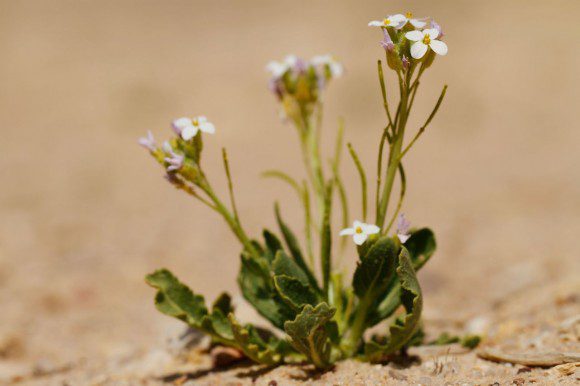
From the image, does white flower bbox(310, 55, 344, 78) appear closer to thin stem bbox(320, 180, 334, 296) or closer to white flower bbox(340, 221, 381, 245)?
thin stem bbox(320, 180, 334, 296)

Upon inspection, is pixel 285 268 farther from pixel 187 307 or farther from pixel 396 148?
pixel 396 148

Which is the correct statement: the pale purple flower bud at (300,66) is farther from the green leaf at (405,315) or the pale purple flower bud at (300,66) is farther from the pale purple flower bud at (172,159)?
the green leaf at (405,315)

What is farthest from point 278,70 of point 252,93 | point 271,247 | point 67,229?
point 252,93

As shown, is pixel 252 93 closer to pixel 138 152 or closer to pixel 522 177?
pixel 138 152

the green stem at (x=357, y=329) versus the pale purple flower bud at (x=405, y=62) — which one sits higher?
the pale purple flower bud at (x=405, y=62)

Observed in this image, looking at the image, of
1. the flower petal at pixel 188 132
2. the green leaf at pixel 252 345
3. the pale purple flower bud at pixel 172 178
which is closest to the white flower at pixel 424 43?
the flower petal at pixel 188 132
